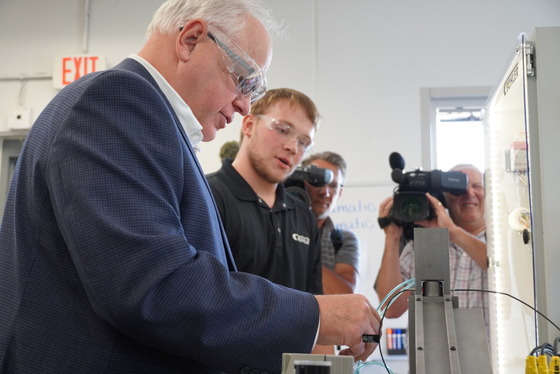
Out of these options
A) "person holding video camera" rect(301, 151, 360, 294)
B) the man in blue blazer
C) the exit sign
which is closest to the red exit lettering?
the exit sign

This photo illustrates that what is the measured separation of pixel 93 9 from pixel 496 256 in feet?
10.1

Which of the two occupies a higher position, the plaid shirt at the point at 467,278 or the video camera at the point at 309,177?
the video camera at the point at 309,177

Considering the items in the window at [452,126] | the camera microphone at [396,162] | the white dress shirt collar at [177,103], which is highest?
the window at [452,126]

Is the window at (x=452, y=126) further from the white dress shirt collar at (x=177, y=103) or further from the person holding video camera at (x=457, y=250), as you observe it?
the white dress shirt collar at (x=177, y=103)

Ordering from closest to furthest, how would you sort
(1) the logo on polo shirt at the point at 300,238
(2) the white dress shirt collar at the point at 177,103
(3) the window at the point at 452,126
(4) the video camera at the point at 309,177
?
(2) the white dress shirt collar at the point at 177,103, (1) the logo on polo shirt at the point at 300,238, (4) the video camera at the point at 309,177, (3) the window at the point at 452,126

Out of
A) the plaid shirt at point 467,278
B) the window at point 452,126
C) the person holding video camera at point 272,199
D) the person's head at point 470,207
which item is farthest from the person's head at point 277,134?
the window at point 452,126

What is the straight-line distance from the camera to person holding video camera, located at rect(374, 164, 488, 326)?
2.15 m

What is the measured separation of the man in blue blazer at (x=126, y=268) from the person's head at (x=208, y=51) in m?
0.17

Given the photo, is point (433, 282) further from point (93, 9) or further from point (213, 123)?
point (93, 9)

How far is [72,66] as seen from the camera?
4.02m

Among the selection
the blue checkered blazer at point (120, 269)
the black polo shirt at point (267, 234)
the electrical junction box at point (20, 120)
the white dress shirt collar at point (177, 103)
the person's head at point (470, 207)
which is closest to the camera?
the blue checkered blazer at point (120, 269)

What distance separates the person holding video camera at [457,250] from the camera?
215cm

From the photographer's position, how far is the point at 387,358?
334 centimetres

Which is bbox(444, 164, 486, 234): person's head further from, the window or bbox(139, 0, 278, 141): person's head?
bbox(139, 0, 278, 141): person's head
